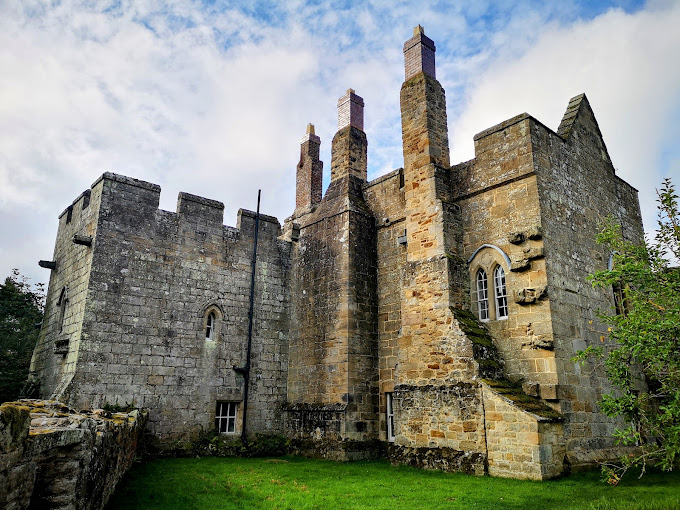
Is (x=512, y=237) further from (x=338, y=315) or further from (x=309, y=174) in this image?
(x=309, y=174)

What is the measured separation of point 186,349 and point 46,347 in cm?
453

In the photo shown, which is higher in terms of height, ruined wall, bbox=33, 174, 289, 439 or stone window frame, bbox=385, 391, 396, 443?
ruined wall, bbox=33, 174, 289, 439

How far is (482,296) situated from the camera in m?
12.6

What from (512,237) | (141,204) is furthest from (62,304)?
(512,237)

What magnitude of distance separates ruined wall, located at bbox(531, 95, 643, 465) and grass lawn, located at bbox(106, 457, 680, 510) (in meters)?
1.29

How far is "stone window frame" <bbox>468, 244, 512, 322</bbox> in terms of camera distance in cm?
1202

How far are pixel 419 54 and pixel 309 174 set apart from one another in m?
6.88

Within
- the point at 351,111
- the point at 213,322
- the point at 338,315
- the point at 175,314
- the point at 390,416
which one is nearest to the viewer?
the point at 390,416

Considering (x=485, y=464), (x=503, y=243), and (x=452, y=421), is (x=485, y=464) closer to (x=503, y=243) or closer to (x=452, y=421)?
(x=452, y=421)

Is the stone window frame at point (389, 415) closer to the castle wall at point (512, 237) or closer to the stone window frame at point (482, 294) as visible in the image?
the stone window frame at point (482, 294)

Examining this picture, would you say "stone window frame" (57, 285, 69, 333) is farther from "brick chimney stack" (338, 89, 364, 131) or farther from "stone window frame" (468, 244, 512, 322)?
"stone window frame" (468, 244, 512, 322)

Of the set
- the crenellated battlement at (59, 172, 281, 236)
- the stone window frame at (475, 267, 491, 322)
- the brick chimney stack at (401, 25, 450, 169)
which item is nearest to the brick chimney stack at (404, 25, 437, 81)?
the brick chimney stack at (401, 25, 450, 169)

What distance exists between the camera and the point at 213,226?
15.2 metres

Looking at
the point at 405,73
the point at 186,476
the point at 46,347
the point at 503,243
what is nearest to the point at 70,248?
the point at 46,347
